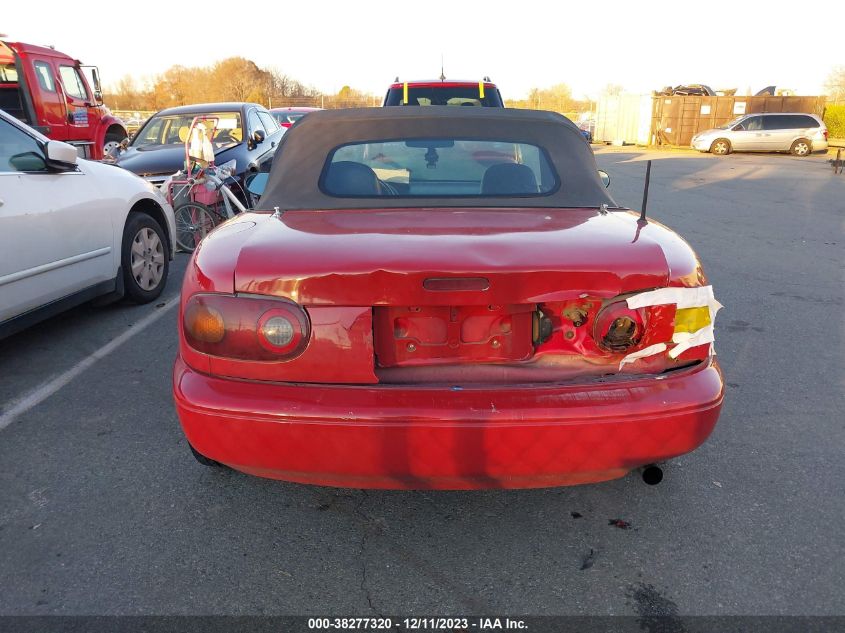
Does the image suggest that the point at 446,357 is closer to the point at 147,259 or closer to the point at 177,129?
the point at 147,259

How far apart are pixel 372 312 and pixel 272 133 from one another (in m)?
9.70

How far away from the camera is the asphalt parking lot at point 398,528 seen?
213 centimetres

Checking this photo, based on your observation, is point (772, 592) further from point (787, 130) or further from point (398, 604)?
point (787, 130)

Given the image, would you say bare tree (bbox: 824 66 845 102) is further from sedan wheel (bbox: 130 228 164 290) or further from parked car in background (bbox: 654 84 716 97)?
sedan wheel (bbox: 130 228 164 290)

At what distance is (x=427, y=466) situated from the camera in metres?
2.03

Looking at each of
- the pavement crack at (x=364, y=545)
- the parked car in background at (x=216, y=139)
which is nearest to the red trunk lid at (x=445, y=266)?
the pavement crack at (x=364, y=545)

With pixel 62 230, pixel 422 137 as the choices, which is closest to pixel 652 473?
pixel 422 137

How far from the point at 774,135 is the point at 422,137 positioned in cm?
2581

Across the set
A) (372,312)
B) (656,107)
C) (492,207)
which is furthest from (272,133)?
(656,107)

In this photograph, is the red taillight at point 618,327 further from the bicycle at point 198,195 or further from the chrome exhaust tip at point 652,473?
the bicycle at point 198,195

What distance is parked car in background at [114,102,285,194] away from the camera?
883cm

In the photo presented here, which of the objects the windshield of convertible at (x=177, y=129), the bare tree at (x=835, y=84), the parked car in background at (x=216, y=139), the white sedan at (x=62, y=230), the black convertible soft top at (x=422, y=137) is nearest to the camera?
the black convertible soft top at (x=422, y=137)

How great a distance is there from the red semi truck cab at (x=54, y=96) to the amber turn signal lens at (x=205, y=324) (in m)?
12.7

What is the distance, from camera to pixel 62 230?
13.8ft
